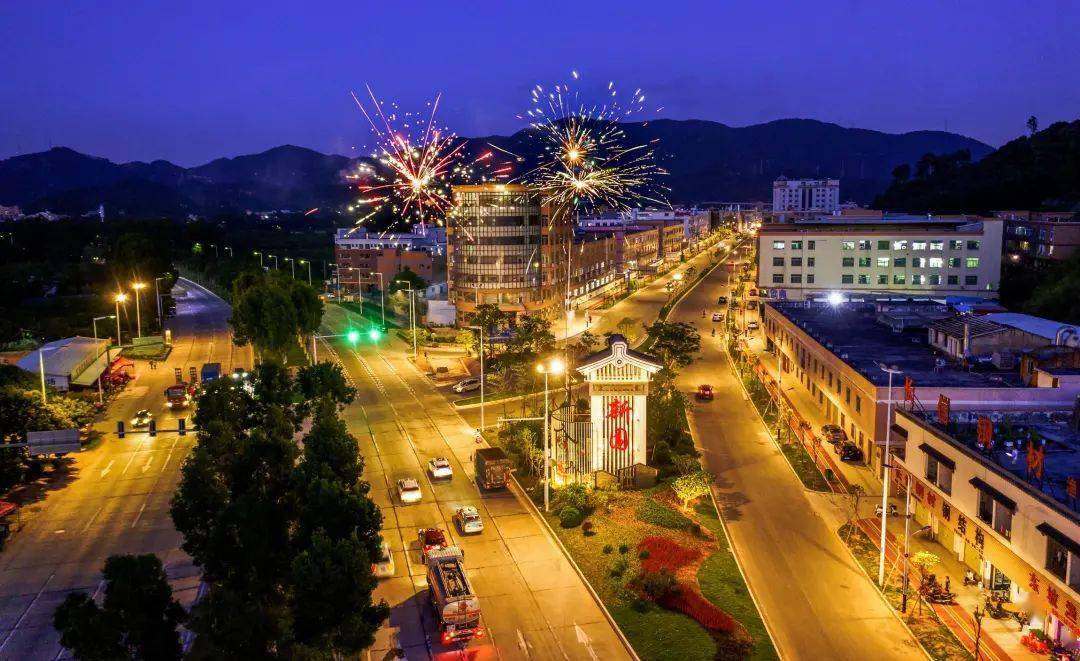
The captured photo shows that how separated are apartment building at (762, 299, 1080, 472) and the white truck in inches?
614

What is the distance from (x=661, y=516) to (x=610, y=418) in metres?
5.53

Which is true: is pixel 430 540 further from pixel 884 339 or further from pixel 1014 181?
pixel 1014 181

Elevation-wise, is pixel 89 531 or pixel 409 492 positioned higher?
pixel 409 492

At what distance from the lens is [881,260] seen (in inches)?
3226

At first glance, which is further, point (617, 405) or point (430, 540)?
point (617, 405)

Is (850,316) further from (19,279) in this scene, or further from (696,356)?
(19,279)

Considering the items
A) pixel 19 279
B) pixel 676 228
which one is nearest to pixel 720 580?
pixel 19 279

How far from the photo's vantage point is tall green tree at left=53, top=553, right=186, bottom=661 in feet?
54.2

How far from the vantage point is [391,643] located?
2227 cm

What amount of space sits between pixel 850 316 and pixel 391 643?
46668 mm

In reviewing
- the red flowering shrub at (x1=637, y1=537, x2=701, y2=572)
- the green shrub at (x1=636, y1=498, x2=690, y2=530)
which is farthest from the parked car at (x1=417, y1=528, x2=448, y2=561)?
the green shrub at (x1=636, y1=498, x2=690, y2=530)

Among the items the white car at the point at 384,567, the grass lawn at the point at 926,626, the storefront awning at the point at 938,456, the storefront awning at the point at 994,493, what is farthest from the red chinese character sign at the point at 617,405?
the storefront awning at the point at 994,493

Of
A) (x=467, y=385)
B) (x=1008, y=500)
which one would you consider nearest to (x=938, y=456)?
(x=1008, y=500)

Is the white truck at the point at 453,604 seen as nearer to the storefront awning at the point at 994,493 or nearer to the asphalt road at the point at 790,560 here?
the asphalt road at the point at 790,560
